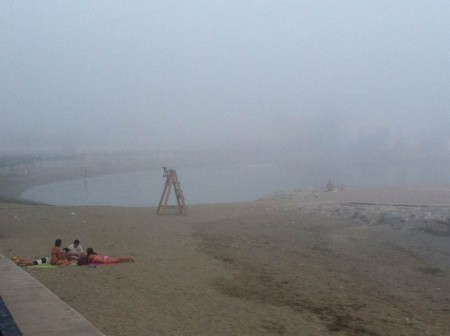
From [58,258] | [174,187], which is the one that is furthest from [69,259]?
[174,187]

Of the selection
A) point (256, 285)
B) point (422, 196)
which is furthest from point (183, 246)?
point (422, 196)

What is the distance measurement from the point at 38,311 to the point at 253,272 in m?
6.49

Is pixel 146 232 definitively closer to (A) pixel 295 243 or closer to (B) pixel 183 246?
(B) pixel 183 246

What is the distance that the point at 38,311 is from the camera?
22.8 feet

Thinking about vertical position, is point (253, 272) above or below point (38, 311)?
below

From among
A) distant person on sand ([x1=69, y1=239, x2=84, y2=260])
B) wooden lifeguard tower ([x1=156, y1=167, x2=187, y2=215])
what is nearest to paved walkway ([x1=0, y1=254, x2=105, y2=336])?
distant person on sand ([x1=69, y1=239, x2=84, y2=260])

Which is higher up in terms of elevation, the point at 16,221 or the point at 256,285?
the point at 16,221

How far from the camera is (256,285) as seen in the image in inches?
432

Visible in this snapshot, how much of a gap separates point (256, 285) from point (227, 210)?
57.6 feet

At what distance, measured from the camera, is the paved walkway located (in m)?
6.02

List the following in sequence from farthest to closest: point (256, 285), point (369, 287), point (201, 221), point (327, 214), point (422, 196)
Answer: point (422, 196) → point (327, 214) → point (201, 221) → point (369, 287) → point (256, 285)

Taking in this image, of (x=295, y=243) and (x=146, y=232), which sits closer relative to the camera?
(x=295, y=243)

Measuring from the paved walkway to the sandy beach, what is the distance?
0.59 m

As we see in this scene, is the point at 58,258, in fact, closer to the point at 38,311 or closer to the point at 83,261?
the point at 83,261
